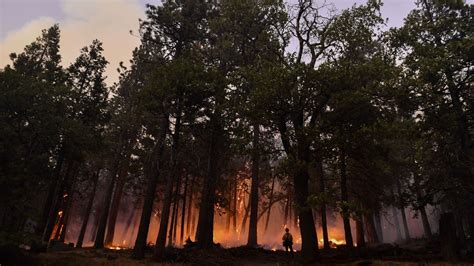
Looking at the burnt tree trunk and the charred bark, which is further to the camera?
the charred bark

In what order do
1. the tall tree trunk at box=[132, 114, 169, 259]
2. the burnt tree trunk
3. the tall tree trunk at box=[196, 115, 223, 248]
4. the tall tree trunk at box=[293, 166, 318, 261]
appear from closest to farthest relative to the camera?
the burnt tree trunk → the tall tree trunk at box=[293, 166, 318, 261] → the tall tree trunk at box=[132, 114, 169, 259] → the tall tree trunk at box=[196, 115, 223, 248]

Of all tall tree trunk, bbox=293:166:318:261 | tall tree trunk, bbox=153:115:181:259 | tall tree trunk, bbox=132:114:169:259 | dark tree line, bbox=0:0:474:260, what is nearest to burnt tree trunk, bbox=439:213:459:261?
dark tree line, bbox=0:0:474:260

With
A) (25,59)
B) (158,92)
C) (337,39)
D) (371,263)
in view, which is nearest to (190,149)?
(158,92)

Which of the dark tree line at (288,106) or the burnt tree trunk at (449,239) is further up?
the dark tree line at (288,106)

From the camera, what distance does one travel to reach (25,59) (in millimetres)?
28422

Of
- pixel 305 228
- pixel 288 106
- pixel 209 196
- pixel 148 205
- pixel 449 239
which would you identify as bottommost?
pixel 449 239

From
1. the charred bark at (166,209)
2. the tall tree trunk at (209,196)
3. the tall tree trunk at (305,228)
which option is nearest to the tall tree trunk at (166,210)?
the charred bark at (166,209)

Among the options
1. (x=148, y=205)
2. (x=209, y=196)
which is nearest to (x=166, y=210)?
(x=148, y=205)

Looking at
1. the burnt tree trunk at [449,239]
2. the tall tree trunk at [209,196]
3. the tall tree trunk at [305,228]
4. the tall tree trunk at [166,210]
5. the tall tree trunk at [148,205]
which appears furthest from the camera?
the tall tree trunk at [209,196]

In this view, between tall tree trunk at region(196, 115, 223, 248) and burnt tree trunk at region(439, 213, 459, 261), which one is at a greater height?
tall tree trunk at region(196, 115, 223, 248)

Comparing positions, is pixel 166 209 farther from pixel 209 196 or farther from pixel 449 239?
pixel 449 239

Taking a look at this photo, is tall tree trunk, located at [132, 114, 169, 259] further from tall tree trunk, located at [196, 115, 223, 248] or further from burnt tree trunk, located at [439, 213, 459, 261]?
burnt tree trunk, located at [439, 213, 459, 261]

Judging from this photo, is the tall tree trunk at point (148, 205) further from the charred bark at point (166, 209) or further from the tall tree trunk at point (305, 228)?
the tall tree trunk at point (305, 228)

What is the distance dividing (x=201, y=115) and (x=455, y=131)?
47.5ft
